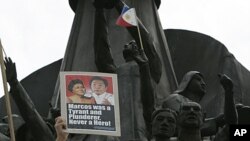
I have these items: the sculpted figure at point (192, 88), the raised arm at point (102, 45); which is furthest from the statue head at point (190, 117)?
the raised arm at point (102, 45)

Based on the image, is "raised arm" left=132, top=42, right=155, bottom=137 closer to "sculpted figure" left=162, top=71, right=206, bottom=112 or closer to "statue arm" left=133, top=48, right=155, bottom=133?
A: "statue arm" left=133, top=48, right=155, bottom=133

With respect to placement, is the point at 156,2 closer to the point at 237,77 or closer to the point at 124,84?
the point at 237,77

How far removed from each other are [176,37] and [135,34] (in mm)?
5300

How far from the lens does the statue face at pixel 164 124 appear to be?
68.9ft

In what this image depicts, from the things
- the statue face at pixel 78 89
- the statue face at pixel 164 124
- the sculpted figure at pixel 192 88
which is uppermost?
the statue face at pixel 78 89

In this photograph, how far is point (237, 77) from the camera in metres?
27.4

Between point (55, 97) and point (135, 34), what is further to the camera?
point (55, 97)

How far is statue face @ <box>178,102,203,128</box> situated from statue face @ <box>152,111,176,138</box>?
0.51ft

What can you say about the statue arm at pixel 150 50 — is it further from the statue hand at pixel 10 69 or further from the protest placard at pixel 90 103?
the protest placard at pixel 90 103

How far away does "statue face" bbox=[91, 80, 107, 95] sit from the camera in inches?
805

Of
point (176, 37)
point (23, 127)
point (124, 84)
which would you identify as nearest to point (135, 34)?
point (124, 84)

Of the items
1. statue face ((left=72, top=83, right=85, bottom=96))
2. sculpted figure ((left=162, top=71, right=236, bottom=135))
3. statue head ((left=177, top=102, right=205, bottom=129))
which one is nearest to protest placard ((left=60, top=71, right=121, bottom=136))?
statue face ((left=72, top=83, right=85, bottom=96))

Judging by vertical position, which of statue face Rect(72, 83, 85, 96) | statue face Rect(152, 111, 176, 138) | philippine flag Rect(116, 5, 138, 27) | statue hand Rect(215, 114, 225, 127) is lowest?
statue hand Rect(215, 114, 225, 127)

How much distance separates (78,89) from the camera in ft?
66.7
